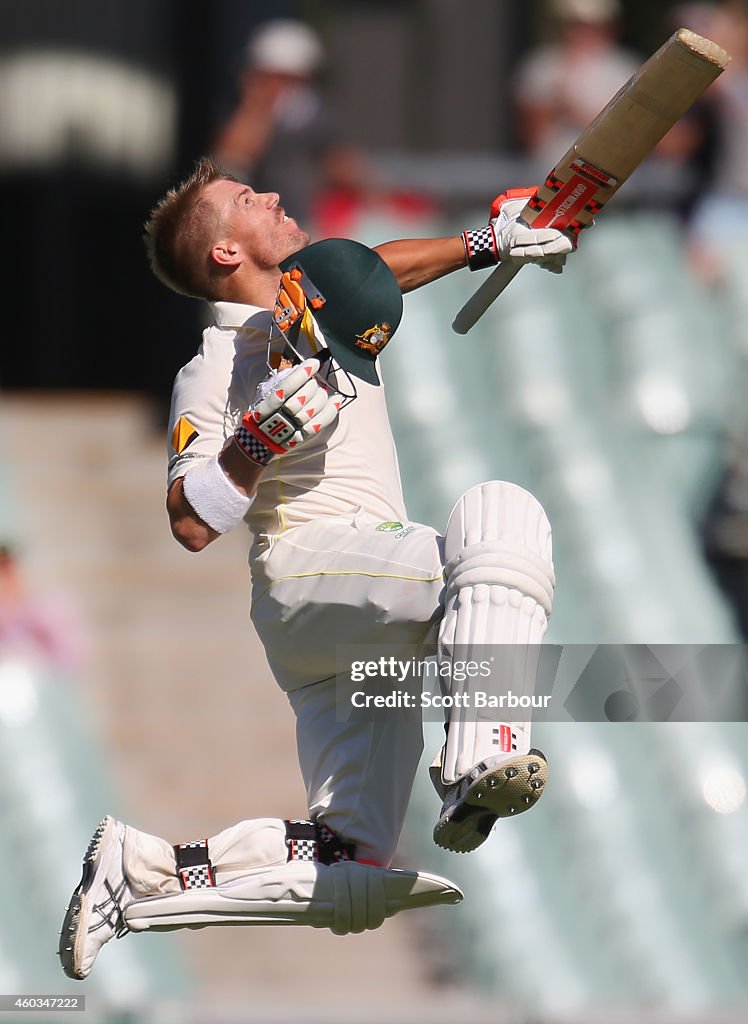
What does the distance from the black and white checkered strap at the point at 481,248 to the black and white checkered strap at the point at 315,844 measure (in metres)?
1.28

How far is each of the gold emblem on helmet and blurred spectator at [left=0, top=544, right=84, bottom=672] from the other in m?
5.16

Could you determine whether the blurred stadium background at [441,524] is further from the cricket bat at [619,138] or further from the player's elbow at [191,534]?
the cricket bat at [619,138]

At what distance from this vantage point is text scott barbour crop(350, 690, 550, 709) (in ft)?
14.9

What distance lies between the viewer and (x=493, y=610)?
4531mm

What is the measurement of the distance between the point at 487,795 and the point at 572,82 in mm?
6070

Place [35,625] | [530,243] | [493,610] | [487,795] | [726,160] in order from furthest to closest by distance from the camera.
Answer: [35,625]
[726,160]
[530,243]
[493,610]
[487,795]

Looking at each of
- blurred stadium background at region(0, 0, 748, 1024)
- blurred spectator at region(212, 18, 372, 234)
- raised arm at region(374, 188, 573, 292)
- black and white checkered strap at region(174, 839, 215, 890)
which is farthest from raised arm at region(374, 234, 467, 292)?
blurred stadium background at region(0, 0, 748, 1024)

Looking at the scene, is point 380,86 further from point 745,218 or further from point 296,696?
point 296,696

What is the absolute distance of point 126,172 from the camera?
508 inches

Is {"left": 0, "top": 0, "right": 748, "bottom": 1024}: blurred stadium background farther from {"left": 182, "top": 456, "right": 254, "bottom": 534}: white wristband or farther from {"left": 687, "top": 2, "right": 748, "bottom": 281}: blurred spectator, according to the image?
{"left": 182, "top": 456, "right": 254, "bottom": 534}: white wristband

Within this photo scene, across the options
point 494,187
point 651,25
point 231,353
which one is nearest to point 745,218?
point 494,187

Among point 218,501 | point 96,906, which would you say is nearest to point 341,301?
point 218,501

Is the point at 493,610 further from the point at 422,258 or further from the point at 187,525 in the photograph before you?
the point at 422,258

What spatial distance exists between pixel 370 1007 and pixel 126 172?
5.90 m
